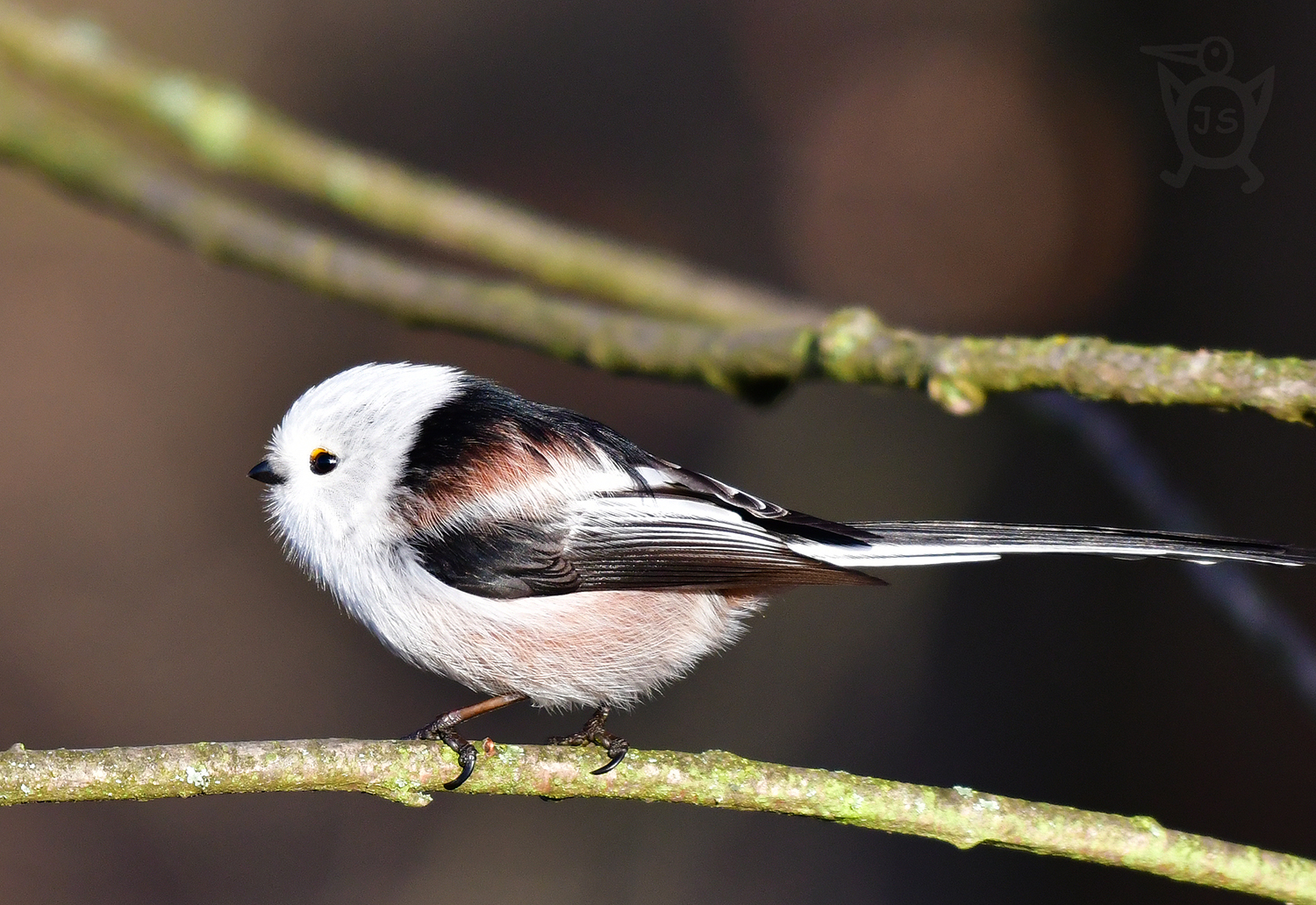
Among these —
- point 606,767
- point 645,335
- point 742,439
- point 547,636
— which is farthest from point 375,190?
point 742,439

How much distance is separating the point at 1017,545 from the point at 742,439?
2803 millimetres

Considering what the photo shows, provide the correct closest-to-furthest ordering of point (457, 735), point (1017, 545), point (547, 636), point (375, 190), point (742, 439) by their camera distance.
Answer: point (457, 735) < point (1017, 545) < point (547, 636) < point (375, 190) < point (742, 439)

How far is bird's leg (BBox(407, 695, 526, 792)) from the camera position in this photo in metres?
1.71

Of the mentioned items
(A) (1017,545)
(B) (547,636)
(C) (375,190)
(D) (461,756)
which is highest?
(C) (375,190)

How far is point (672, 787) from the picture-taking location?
5.48ft

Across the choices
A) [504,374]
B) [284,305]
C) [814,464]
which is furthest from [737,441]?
[284,305]

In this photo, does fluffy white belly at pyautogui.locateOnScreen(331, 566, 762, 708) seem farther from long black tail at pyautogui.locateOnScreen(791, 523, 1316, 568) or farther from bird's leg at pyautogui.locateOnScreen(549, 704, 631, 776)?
long black tail at pyautogui.locateOnScreen(791, 523, 1316, 568)

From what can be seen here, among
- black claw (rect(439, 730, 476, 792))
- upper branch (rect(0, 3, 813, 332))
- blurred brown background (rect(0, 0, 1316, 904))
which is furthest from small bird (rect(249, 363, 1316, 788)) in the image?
blurred brown background (rect(0, 0, 1316, 904))

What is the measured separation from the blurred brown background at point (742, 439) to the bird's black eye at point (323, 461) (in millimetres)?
1955

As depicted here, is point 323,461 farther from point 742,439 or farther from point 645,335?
point 742,439

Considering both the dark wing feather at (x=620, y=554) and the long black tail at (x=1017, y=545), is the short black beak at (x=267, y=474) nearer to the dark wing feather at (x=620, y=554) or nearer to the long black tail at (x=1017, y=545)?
the dark wing feather at (x=620, y=554)

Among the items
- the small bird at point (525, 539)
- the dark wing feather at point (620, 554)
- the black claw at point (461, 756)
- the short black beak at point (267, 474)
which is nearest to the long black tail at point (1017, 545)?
the small bird at point (525, 539)

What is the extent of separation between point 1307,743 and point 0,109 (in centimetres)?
385

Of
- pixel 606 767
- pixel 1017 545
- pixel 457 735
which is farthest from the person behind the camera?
pixel 1017 545
